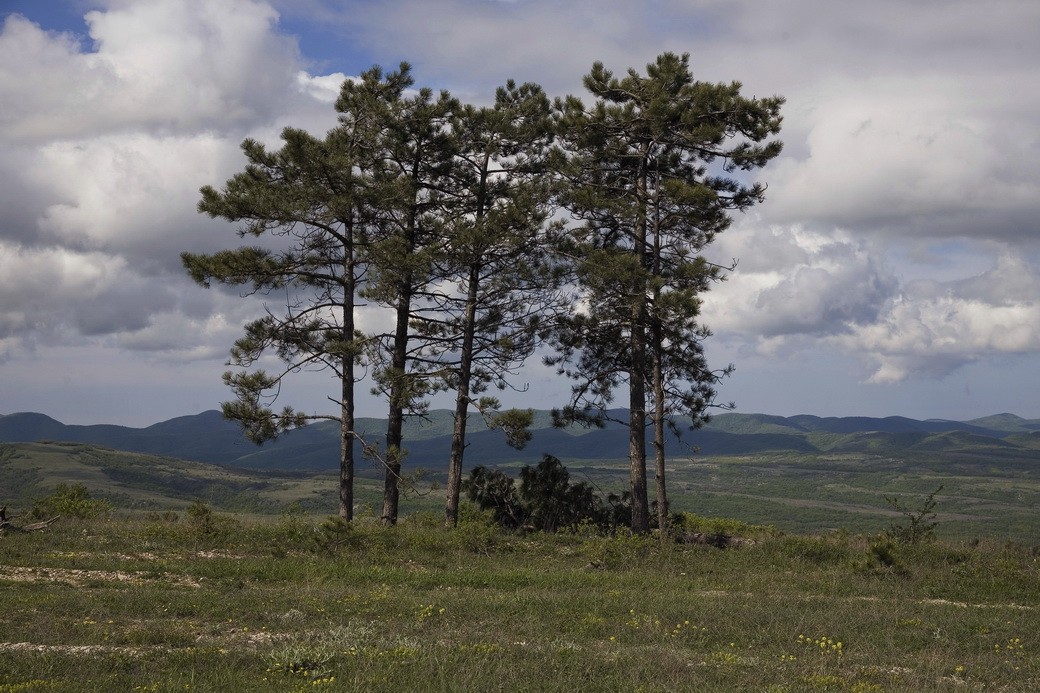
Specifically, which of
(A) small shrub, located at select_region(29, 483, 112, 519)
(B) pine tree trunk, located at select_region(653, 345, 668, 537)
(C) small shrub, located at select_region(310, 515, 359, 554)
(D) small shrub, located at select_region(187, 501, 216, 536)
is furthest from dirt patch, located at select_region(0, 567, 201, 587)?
(B) pine tree trunk, located at select_region(653, 345, 668, 537)

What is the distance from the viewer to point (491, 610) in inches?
551

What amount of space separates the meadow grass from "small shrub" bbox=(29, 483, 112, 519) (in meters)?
4.03

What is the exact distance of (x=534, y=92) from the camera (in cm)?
2705

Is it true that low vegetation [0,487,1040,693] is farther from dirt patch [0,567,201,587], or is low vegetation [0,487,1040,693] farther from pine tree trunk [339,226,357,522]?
pine tree trunk [339,226,357,522]

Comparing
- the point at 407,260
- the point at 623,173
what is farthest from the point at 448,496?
the point at 623,173

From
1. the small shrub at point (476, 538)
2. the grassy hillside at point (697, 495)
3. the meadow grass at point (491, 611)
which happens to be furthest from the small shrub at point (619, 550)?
the grassy hillside at point (697, 495)

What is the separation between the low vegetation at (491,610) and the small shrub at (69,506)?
11.8 feet

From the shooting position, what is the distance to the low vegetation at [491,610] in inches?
386

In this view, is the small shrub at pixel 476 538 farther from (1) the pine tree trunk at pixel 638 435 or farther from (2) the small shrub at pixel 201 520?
(2) the small shrub at pixel 201 520

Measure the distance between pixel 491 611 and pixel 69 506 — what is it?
21.3 meters

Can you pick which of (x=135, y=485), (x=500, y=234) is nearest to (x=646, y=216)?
(x=500, y=234)

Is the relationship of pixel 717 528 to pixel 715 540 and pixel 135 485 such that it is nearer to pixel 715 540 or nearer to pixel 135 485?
pixel 715 540

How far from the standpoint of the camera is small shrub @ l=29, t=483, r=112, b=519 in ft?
87.0

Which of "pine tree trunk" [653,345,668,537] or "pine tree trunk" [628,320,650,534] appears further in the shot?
"pine tree trunk" [628,320,650,534]
